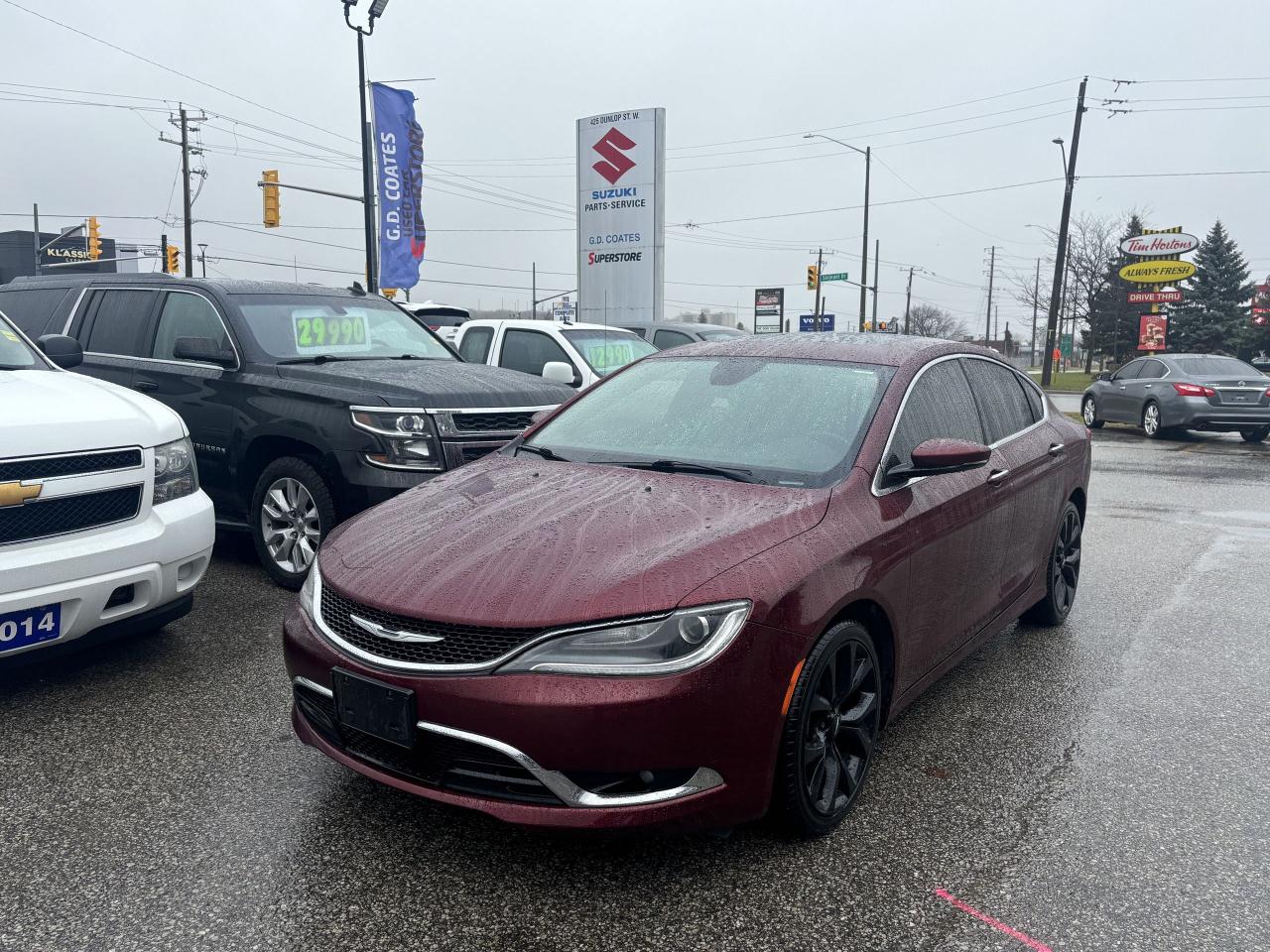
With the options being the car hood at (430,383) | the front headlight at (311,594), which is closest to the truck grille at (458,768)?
the front headlight at (311,594)

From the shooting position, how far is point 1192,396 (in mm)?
16406

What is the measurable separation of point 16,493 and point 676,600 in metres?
2.62

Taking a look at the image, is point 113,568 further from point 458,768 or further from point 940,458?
point 940,458

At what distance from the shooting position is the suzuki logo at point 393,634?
265 centimetres

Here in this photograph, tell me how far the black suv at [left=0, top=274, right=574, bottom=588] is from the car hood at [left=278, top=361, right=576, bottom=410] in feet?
0.04

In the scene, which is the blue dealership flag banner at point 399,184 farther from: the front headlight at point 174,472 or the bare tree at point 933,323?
the bare tree at point 933,323

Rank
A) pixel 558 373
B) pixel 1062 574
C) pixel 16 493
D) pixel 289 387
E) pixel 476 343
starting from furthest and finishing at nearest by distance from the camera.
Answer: pixel 476 343, pixel 558 373, pixel 289 387, pixel 1062 574, pixel 16 493

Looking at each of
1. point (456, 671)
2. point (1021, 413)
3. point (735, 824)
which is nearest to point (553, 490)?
point (456, 671)

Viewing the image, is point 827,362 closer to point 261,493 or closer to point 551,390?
point 551,390

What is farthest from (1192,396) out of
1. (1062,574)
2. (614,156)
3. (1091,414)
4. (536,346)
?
(1062,574)

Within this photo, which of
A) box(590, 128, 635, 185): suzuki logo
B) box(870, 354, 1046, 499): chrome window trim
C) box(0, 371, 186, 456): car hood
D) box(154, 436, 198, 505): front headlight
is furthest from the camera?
box(590, 128, 635, 185): suzuki logo

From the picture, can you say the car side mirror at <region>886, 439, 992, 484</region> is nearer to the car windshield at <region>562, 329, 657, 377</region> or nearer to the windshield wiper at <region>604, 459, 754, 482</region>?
the windshield wiper at <region>604, 459, 754, 482</region>

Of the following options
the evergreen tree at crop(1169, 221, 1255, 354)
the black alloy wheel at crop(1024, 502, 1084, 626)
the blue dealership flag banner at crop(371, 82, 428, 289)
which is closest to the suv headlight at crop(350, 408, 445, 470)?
the black alloy wheel at crop(1024, 502, 1084, 626)

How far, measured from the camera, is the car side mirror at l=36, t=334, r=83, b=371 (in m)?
5.26
